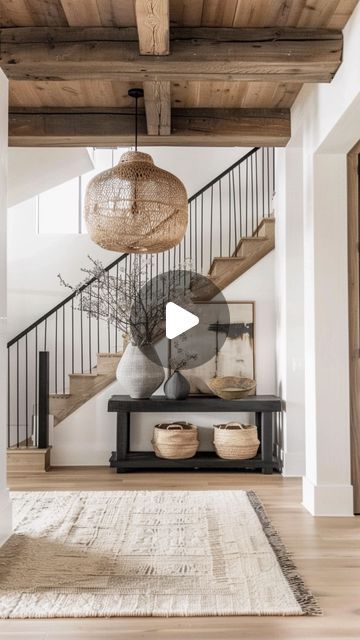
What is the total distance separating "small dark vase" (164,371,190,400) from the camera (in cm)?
567

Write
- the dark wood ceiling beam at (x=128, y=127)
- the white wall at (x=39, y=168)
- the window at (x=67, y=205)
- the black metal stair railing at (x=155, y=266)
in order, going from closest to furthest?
the dark wood ceiling beam at (x=128, y=127), the white wall at (x=39, y=168), the black metal stair railing at (x=155, y=266), the window at (x=67, y=205)

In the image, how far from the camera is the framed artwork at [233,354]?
19.9 ft

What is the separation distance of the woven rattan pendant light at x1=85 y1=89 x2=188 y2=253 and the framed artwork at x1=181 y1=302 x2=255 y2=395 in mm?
2044

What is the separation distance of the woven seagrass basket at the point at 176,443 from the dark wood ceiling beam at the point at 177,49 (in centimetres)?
313

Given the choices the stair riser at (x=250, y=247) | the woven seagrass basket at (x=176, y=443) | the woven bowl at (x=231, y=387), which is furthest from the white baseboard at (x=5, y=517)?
the stair riser at (x=250, y=247)

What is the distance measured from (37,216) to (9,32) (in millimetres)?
4428

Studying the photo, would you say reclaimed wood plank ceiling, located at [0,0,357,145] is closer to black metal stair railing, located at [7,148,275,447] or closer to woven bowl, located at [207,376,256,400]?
woven bowl, located at [207,376,256,400]

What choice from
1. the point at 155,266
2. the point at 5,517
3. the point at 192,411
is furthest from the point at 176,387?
the point at 5,517

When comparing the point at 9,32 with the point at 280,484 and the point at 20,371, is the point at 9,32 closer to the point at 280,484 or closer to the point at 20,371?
the point at 280,484

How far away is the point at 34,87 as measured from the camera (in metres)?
4.34

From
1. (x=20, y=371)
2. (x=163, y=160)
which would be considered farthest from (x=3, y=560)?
(x=163, y=160)

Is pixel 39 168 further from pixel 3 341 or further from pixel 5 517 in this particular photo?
pixel 5 517

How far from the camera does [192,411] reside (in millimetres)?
5617
